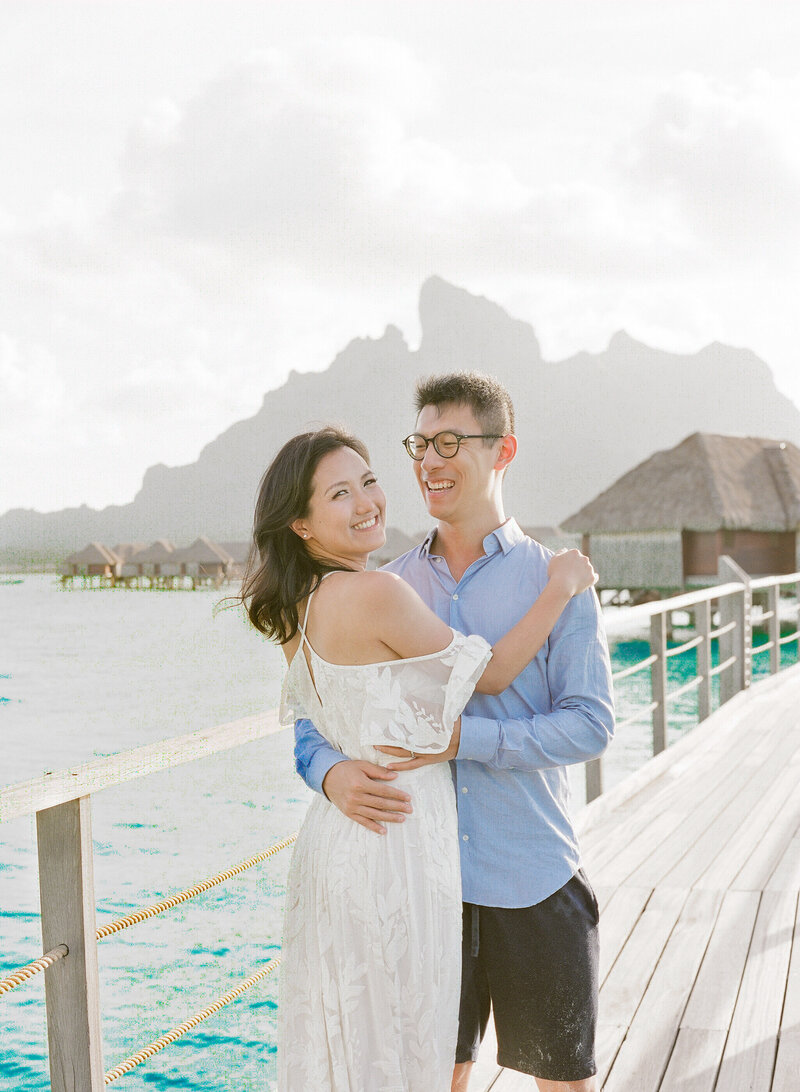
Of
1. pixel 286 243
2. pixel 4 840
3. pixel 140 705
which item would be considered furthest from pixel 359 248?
pixel 4 840

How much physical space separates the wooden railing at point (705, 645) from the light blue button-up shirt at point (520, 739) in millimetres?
2167

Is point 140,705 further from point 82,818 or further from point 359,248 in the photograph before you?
point 359,248

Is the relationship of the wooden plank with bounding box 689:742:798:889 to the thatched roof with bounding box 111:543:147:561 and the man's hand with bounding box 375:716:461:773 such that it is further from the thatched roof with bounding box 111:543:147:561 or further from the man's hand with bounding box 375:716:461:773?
the thatched roof with bounding box 111:543:147:561

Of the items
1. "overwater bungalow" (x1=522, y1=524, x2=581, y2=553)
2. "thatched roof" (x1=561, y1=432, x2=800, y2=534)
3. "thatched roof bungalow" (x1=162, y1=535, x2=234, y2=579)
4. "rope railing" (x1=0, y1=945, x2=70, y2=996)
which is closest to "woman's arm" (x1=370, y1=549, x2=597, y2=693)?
"rope railing" (x1=0, y1=945, x2=70, y2=996)

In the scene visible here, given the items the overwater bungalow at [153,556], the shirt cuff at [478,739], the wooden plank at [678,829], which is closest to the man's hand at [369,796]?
the shirt cuff at [478,739]

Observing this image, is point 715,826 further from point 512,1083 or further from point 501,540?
point 501,540

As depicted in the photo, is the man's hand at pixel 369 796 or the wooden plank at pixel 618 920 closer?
the man's hand at pixel 369 796

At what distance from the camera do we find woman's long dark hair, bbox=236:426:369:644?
1589mm

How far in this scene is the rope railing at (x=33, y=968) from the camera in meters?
1.45

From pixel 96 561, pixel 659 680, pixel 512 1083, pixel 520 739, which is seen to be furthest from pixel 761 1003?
pixel 96 561

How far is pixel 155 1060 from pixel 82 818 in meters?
7.96

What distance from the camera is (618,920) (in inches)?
122

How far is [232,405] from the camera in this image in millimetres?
141875

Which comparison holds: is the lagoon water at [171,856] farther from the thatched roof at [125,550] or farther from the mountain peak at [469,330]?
the mountain peak at [469,330]
